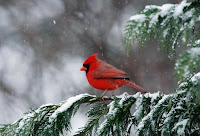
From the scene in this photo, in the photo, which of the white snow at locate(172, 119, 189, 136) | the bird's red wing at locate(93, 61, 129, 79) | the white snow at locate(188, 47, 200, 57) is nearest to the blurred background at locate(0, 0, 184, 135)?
the bird's red wing at locate(93, 61, 129, 79)

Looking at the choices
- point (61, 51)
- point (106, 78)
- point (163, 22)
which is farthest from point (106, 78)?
point (61, 51)

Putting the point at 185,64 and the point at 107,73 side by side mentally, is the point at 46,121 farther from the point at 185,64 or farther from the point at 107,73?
the point at 107,73

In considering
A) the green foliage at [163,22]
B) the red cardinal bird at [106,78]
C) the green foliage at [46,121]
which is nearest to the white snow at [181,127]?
the green foliage at [163,22]

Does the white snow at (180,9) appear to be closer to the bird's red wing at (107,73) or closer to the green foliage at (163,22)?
the green foliage at (163,22)

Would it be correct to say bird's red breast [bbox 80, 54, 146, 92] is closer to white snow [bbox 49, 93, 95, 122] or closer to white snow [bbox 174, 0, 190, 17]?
white snow [bbox 49, 93, 95, 122]

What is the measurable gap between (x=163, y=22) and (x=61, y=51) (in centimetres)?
386

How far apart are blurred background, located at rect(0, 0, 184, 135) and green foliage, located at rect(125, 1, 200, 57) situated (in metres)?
3.05

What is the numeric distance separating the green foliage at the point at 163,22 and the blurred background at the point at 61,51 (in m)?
3.05

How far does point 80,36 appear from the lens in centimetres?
450

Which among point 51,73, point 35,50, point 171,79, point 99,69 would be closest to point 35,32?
point 35,50

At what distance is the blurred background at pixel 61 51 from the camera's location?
4035mm

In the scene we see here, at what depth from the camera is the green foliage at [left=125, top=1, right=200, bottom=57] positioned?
78 centimetres

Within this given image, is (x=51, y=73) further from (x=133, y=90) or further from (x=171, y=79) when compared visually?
(x=171, y=79)

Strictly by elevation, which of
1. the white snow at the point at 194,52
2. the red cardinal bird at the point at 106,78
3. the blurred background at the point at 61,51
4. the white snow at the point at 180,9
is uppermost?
the blurred background at the point at 61,51
